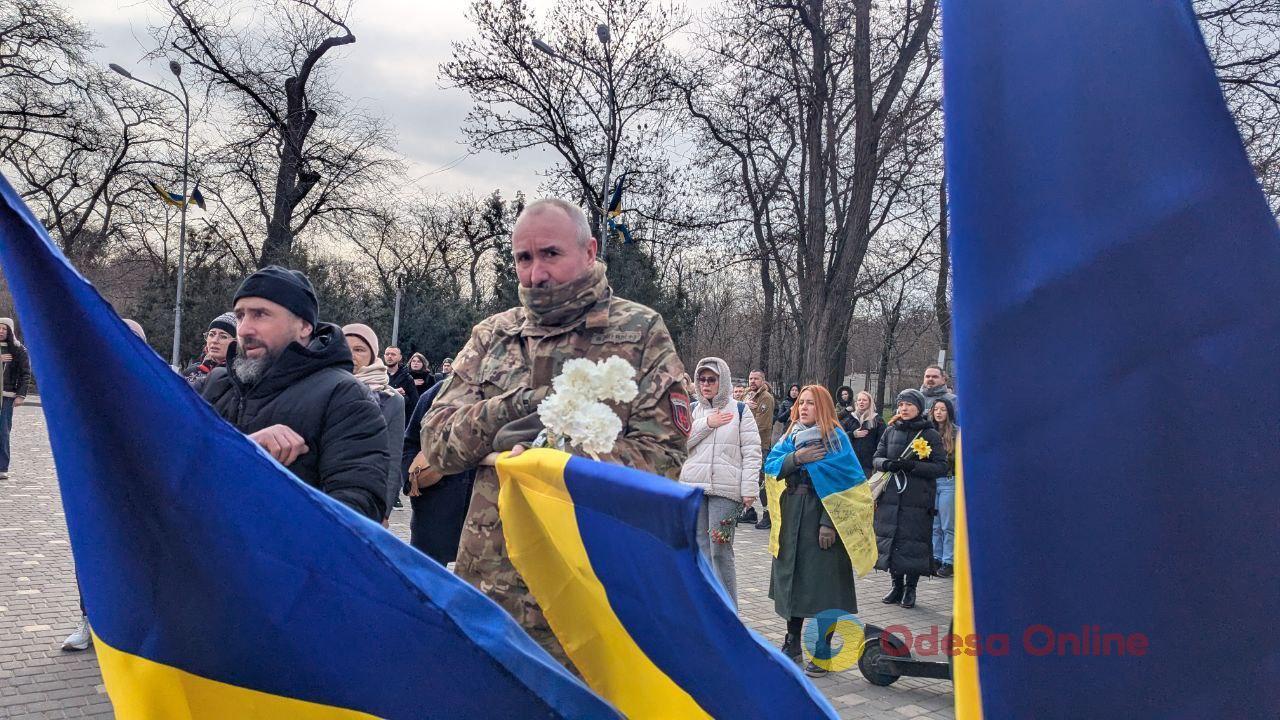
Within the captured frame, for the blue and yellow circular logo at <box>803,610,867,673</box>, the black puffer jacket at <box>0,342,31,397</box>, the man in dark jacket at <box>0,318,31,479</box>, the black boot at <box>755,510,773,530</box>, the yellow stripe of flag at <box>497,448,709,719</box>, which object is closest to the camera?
the yellow stripe of flag at <box>497,448,709,719</box>

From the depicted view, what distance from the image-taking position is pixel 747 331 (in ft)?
169

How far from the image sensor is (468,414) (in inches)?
99.2

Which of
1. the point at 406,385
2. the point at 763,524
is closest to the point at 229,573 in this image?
the point at 406,385

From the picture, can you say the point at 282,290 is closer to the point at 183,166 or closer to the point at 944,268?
the point at 944,268

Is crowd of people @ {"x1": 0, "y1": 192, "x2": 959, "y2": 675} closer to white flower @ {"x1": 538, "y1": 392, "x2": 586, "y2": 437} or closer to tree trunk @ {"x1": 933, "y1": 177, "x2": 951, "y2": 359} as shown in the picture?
white flower @ {"x1": 538, "y1": 392, "x2": 586, "y2": 437}

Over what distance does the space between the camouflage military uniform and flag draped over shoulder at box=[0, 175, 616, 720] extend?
3.74ft

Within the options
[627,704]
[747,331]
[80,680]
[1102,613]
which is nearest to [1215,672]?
[1102,613]

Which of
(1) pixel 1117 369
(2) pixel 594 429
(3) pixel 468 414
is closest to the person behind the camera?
(1) pixel 1117 369

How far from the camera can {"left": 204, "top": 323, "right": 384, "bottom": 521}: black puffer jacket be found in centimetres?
280

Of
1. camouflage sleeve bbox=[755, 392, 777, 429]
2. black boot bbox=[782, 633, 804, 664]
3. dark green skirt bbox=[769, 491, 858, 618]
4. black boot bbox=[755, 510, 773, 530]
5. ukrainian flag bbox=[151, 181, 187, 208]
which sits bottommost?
black boot bbox=[782, 633, 804, 664]

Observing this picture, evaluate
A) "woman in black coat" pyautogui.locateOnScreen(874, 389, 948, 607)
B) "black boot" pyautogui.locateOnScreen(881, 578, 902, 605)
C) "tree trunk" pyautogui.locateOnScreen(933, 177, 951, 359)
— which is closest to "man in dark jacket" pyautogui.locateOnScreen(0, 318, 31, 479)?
"woman in black coat" pyautogui.locateOnScreen(874, 389, 948, 607)

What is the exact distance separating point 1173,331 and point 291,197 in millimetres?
29062

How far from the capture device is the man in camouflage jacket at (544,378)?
2.47 meters

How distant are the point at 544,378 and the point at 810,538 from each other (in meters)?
4.67
